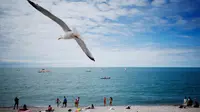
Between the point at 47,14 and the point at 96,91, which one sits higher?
the point at 47,14

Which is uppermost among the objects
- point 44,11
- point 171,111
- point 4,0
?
point 4,0

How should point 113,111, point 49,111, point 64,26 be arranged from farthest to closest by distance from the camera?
point 113,111, point 49,111, point 64,26

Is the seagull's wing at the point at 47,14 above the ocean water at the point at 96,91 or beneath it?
above

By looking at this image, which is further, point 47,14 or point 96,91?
point 96,91

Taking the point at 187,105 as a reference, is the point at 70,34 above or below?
above

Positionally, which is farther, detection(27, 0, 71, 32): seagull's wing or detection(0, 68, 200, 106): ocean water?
detection(0, 68, 200, 106): ocean water

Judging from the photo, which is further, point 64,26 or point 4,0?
point 4,0

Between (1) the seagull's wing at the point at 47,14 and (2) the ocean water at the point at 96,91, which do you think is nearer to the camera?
(1) the seagull's wing at the point at 47,14

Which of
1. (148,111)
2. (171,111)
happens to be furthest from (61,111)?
(171,111)

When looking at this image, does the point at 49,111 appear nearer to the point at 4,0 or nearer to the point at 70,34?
the point at 4,0

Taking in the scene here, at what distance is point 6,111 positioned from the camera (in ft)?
17.2

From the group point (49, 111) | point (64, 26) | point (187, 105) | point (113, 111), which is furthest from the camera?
point (187, 105)

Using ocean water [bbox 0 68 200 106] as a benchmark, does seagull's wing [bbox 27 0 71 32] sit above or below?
above

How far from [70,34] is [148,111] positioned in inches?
167
